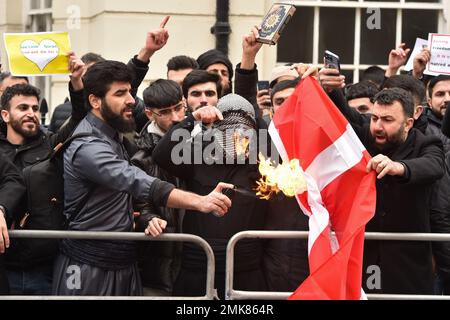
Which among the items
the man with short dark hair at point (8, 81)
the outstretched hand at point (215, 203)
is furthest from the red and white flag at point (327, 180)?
the man with short dark hair at point (8, 81)

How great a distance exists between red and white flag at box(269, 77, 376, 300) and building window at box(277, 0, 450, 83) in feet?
18.4

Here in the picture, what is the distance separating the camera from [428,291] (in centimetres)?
673

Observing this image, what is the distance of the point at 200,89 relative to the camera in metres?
7.42

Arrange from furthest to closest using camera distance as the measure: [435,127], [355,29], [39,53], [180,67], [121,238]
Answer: [355,29] → [180,67] → [435,127] → [39,53] → [121,238]

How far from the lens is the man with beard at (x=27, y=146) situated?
674 centimetres

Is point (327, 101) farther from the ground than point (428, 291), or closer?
farther from the ground

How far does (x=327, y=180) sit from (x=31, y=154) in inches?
79.7

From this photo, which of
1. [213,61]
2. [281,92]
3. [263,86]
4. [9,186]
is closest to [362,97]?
[263,86]

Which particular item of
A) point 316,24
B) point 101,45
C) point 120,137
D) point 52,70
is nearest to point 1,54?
point 101,45

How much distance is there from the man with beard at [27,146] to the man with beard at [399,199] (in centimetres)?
163

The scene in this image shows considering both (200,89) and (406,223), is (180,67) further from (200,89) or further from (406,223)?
(406,223)

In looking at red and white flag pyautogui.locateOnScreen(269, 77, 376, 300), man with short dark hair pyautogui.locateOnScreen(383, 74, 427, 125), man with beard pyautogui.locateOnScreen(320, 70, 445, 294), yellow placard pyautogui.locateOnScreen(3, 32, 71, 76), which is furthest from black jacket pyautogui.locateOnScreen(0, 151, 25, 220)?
man with short dark hair pyautogui.locateOnScreen(383, 74, 427, 125)

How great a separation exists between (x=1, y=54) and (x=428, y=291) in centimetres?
780
